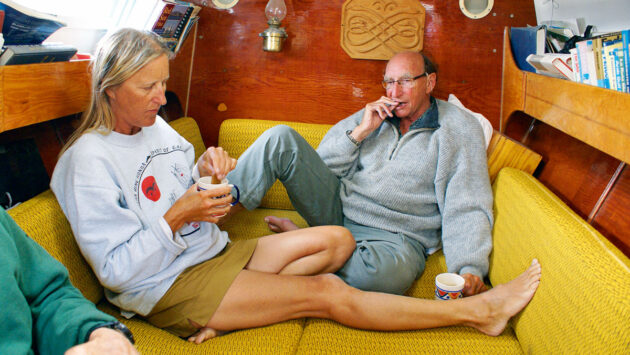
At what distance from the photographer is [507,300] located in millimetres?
1468

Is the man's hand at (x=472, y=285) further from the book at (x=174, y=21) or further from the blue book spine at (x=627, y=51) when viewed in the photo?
the book at (x=174, y=21)

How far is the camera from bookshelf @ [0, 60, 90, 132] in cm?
129

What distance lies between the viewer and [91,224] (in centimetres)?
126

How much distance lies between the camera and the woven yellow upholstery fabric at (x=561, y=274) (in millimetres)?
1069

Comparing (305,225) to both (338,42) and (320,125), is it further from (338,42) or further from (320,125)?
(338,42)

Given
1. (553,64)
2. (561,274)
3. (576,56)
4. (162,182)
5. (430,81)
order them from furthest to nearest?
(430,81)
(553,64)
(576,56)
(162,182)
(561,274)

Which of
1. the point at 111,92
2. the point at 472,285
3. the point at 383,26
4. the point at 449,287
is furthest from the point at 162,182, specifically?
the point at 383,26

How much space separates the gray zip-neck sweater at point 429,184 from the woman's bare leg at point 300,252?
0.35 meters

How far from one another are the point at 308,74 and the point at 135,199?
1.50 metres

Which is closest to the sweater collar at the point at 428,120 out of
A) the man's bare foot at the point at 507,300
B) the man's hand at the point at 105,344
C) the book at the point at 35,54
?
the man's bare foot at the point at 507,300

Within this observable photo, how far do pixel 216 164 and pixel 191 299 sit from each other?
427mm

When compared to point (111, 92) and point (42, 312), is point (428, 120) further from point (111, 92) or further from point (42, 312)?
point (42, 312)

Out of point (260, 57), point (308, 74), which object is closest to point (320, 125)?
point (308, 74)

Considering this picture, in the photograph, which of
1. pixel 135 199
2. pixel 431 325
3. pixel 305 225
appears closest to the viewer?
pixel 135 199
